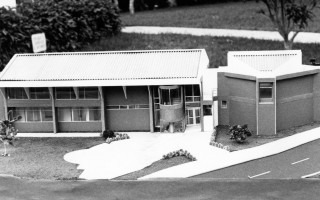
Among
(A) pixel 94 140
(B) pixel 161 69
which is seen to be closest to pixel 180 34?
(B) pixel 161 69

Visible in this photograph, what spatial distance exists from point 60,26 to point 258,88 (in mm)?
23827

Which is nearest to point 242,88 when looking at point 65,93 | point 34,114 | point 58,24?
point 65,93

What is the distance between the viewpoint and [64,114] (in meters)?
44.5

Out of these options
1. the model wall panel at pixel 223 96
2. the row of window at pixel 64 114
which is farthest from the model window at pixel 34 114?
the model wall panel at pixel 223 96

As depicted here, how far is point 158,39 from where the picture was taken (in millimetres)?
61031

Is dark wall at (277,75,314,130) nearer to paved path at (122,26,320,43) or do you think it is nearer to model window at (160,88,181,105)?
model window at (160,88,181,105)

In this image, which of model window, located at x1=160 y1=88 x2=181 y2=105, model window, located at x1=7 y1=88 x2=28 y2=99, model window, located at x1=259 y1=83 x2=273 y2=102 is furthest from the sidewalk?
model window, located at x1=7 y1=88 x2=28 y2=99

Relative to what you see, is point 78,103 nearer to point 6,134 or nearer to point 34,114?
point 34,114

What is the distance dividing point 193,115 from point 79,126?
816 centimetres

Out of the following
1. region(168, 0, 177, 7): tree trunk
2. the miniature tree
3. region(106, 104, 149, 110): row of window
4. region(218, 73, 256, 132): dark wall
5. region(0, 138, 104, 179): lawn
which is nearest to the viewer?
region(0, 138, 104, 179): lawn

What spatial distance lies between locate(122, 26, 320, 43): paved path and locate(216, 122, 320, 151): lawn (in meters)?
19.0

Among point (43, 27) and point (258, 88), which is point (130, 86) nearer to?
point (258, 88)

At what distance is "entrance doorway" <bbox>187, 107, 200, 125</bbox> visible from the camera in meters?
43.9

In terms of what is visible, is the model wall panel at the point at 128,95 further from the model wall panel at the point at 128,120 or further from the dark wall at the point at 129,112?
the model wall panel at the point at 128,120
